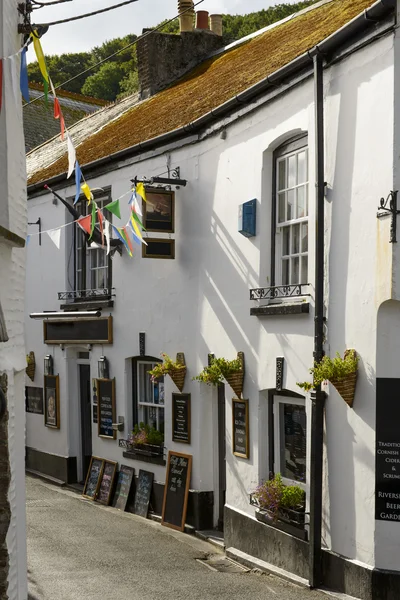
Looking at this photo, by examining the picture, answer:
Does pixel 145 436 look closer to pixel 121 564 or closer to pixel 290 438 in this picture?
pixel 121 564

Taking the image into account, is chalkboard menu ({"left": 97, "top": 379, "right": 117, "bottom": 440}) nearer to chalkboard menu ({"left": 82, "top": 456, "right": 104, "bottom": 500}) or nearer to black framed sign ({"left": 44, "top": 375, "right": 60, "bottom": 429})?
chalkboard menu ({"left": 82, "top": 456, "right": 104, "bottom": 500})

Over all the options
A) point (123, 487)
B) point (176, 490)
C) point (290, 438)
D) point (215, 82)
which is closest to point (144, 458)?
point (123, 487)

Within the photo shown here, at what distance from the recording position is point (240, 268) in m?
12.7

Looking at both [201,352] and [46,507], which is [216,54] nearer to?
[201,352]

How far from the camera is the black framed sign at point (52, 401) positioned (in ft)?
60.3

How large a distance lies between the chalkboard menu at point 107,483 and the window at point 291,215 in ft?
19.4

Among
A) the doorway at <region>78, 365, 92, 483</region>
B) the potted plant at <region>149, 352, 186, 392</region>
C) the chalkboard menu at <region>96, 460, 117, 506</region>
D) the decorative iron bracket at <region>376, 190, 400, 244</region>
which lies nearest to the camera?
the decorative iron bracket at <region>376, 190, 400, 244</region>

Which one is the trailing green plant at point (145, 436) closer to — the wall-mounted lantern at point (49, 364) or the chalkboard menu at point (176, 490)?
the chalkboard menu at point (176, 490)

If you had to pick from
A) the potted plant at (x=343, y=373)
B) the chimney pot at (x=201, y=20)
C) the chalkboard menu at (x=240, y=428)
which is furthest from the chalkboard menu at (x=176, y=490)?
the chimney pot at (x=201, y=20)

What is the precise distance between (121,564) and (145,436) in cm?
367

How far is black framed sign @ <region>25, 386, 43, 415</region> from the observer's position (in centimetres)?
1918

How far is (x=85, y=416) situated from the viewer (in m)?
18.2

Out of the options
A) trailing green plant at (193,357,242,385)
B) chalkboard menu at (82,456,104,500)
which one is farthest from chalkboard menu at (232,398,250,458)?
chalkboard menu at (82,456,104,500)

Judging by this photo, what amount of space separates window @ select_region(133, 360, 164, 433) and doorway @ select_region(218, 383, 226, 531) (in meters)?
1.67
